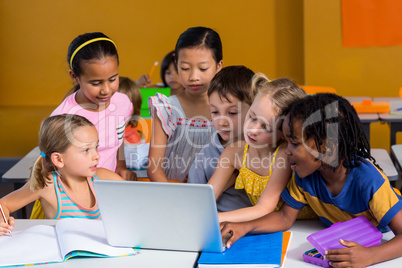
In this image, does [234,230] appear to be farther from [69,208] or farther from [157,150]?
[157,150]

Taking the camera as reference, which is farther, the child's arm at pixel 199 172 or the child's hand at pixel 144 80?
the child's hand at pixel 144 80

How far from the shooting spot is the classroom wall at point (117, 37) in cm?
491

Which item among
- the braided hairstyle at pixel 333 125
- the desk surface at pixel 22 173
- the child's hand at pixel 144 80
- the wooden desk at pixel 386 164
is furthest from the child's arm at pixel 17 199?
the child's hand at pixel 144 80

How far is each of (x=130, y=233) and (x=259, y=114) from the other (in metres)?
0.51

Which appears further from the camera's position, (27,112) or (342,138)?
(27,112)

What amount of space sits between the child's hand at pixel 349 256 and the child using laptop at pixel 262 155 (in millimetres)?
324

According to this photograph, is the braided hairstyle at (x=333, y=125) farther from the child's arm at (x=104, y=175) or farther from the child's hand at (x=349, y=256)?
the child's arm at (x=104, y=175)

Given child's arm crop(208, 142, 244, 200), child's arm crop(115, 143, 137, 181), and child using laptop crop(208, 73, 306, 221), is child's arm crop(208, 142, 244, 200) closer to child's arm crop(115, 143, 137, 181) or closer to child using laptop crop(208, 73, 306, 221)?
child using laptop crop(208, 73, 306, 221)

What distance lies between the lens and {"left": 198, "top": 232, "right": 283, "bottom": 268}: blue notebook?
3.75 ft

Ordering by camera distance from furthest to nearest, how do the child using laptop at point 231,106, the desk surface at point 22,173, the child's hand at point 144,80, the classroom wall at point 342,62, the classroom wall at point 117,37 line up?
the classroom wall at point 117,37
the classroom wall at point 342,62
the child's hand at point 144,80
the desk surface at point 22,173
the child using laptop at point 231,106

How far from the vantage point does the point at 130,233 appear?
122cm

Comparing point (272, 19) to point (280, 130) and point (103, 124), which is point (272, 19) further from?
point (280, 130)

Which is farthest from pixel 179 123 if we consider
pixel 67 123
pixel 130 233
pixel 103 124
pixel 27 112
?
pixel 27 112

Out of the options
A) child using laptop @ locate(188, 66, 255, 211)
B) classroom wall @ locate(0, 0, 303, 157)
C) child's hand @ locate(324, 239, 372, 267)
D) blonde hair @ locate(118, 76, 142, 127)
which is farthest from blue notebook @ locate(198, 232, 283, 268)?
classroom wall @ locate(0, 0, 303, 157)
